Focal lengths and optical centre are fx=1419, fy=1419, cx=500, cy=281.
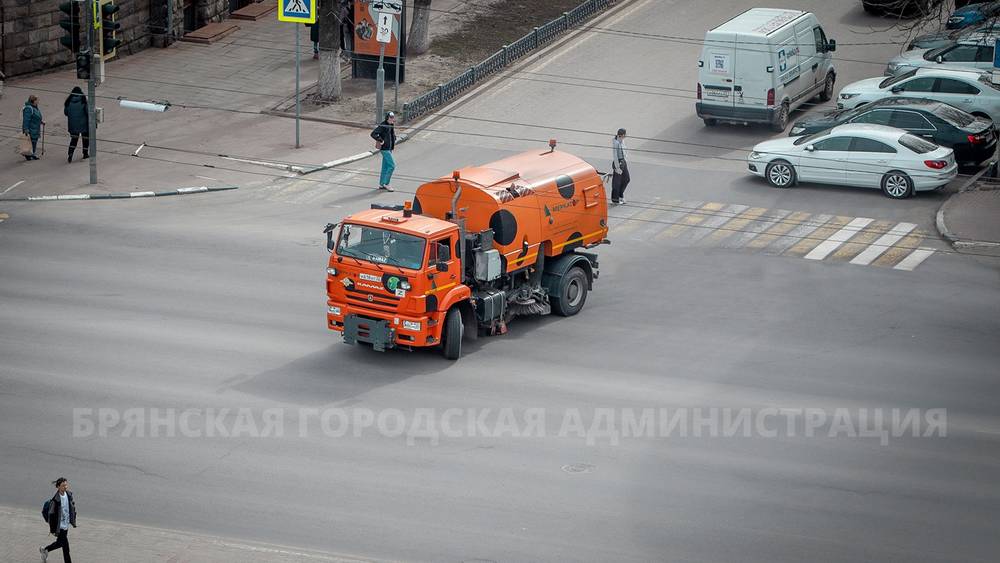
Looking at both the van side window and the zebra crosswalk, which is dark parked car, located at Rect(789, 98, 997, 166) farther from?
the zebra crosswalk

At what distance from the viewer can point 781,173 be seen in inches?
1342

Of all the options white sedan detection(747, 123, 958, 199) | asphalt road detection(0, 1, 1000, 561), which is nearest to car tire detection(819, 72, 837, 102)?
white sedan detection(747, 123, 958, 199)

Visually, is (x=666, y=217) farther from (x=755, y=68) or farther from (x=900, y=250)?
(x=755, y=68)

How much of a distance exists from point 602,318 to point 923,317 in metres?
5.96

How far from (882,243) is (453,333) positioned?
37.9 ft

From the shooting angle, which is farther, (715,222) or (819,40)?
(819,40)

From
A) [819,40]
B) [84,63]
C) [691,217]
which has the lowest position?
[691,217]

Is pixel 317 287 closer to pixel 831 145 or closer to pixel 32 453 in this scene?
pixel 32 453

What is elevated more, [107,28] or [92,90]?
[107,28]

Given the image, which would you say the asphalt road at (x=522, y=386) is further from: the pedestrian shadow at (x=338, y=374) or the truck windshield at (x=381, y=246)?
the truck windshield at (x=381, y=246)

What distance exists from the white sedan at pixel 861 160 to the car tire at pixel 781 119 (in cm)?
308

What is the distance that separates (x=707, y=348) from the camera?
966 inches

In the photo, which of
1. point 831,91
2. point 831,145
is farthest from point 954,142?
point 831,91

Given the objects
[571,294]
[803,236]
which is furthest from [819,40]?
[571,294]
